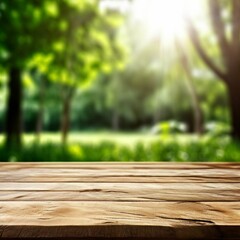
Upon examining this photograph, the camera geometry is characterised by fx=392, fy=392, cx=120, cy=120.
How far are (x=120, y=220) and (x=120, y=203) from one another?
19 centimetres

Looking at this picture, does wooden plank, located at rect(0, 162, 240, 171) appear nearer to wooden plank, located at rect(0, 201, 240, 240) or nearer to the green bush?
wooden plank, located at rect(0, 201, 240, 240)

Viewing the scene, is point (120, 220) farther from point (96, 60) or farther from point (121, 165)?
point (96, 60)

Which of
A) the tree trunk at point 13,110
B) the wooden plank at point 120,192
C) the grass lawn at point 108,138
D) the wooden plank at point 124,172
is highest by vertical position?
the tree trunk at point 13,110

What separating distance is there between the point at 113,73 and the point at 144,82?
2505mm

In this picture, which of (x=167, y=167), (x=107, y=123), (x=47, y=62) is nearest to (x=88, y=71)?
(x=47, y=62)

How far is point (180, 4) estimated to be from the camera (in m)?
8.41

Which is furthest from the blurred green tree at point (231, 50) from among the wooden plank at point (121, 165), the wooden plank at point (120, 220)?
the wooden plank at point (120, 220)

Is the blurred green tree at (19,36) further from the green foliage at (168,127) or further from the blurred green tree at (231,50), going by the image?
the blurred green tree at (231,50)

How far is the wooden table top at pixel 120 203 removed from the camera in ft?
3.26

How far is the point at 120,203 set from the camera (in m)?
1.24

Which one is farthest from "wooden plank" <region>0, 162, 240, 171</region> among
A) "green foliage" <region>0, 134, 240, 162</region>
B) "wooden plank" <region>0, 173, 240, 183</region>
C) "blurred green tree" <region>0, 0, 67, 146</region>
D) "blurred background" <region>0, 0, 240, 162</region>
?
"blurred green tree" <region>0, 0, 67, 146</region>

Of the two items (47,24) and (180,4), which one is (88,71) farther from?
(180,4)

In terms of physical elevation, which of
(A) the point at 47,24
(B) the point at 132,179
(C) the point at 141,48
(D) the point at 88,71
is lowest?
(B) the point at 132,179

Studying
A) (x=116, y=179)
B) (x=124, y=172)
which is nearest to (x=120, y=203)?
(x=116, y=179)
